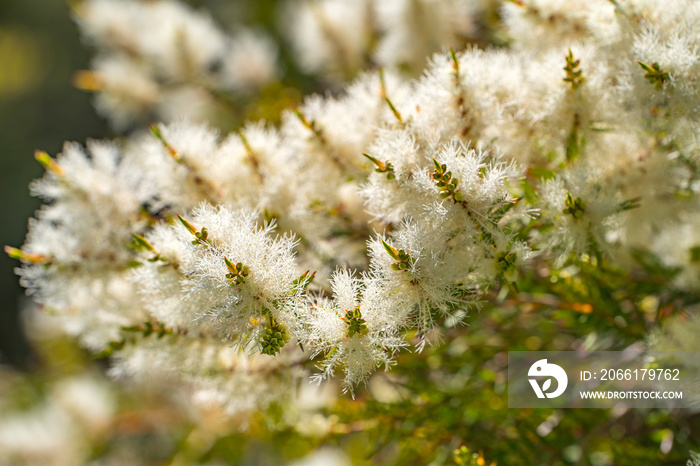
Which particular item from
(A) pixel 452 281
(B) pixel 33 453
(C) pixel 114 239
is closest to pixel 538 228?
(A) pixel 452 281

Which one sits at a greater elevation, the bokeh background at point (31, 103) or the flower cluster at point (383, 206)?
the bokeh background at point (31, 103)

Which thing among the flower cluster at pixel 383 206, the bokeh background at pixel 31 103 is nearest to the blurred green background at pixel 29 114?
the bokeh background at pixel 31 103

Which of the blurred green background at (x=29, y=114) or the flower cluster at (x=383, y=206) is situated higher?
the blurred green background at (x=29, y=114)

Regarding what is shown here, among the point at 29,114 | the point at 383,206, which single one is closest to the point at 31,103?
the point at 29,114

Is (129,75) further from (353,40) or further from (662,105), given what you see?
(662,105)

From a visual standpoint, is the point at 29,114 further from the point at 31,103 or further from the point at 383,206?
the point at 383,206

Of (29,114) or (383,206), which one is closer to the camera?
(383,206)

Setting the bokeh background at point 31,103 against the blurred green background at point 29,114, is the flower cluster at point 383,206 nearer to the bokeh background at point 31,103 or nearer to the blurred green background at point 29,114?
the bokeh background at point 31,103

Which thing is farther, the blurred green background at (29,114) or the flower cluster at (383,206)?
the blurred green background at (29,114)

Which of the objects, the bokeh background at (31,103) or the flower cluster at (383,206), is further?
the bokeh background at (31,103)

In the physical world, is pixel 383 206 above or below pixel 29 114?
below
